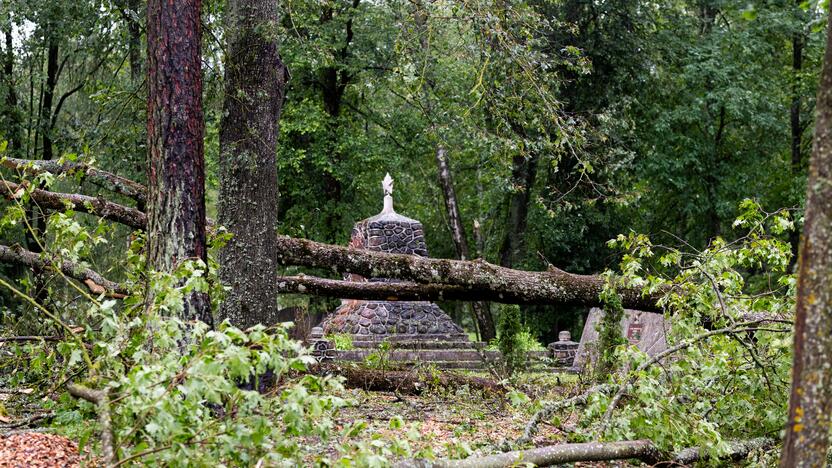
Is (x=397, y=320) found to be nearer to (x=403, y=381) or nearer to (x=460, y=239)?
(x=460, y=239)

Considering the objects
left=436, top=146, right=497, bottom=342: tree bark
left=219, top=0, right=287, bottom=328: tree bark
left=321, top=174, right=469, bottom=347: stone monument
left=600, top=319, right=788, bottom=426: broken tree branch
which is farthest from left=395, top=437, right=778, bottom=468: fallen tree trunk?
left=436, top=146, right=497, bottom=342: tree bark

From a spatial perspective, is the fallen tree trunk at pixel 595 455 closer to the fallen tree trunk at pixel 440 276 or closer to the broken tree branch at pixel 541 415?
the broken tree branch at pixel 541 415

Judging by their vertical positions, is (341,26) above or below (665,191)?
above

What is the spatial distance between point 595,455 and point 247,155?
3999 millimetres

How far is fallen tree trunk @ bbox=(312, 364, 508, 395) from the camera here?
1029 centimetres

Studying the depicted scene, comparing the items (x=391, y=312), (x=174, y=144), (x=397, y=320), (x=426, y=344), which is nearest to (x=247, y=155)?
(x=174, y=144)

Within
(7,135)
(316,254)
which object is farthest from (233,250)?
(7,135)

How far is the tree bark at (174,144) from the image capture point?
A: 20.4 ft

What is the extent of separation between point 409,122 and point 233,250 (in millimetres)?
16965

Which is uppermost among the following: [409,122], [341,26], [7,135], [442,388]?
[341,26]

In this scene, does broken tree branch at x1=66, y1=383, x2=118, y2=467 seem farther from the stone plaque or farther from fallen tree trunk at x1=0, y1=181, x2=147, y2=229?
the stone plaque

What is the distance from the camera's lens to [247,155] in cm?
778

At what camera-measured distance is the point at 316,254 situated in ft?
29.3

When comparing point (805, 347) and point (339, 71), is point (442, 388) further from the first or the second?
point (339, 71)
